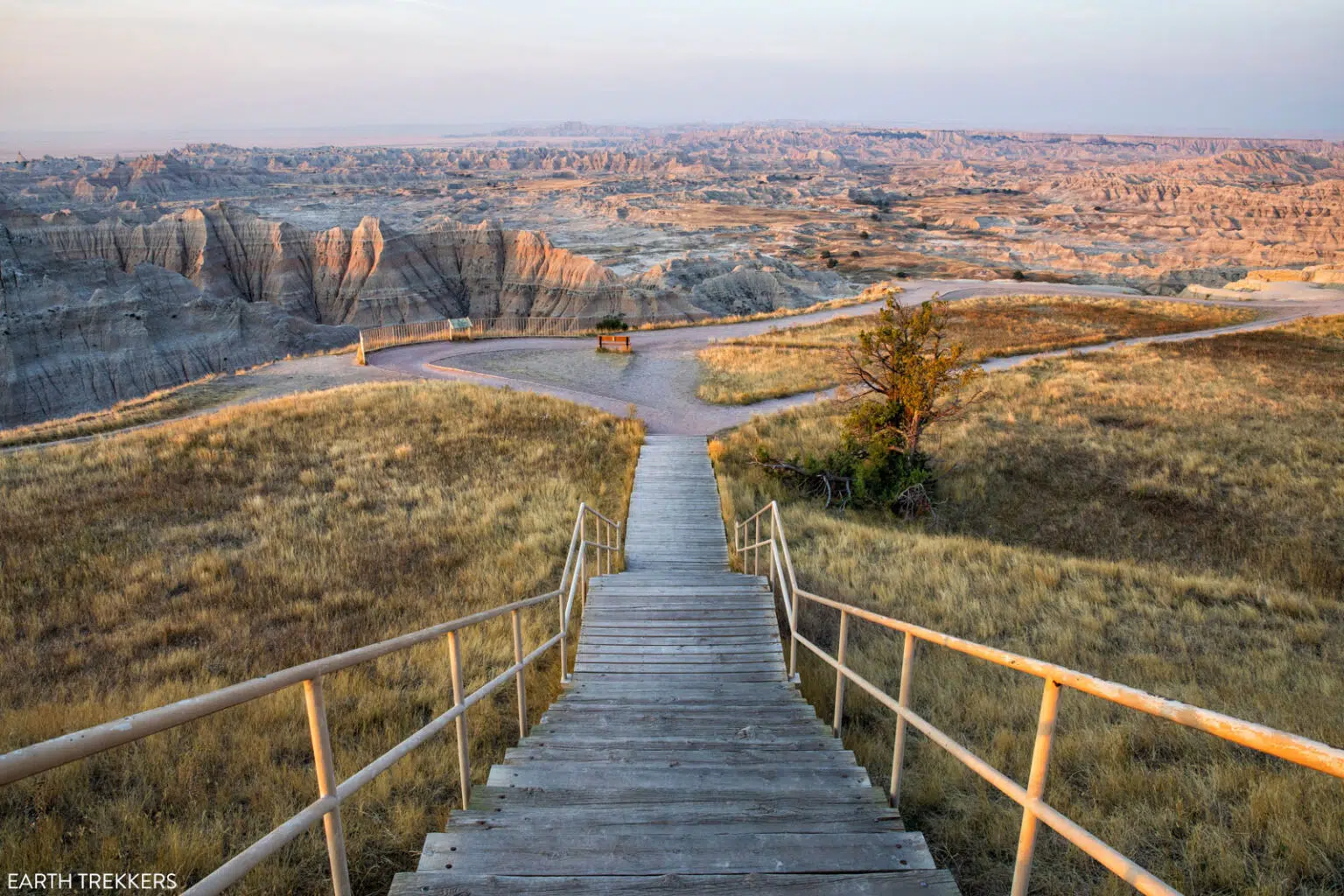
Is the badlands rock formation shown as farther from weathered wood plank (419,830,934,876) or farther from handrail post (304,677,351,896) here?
handrail post (304,677,351,896)

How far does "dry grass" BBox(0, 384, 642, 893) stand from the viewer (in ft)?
15.2

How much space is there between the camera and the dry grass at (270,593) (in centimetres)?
462

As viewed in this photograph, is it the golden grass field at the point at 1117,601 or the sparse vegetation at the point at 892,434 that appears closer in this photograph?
the golden grass field at the point at 1117,601

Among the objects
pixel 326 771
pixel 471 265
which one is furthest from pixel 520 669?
pixel 471 265

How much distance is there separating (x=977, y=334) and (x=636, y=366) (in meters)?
17.6

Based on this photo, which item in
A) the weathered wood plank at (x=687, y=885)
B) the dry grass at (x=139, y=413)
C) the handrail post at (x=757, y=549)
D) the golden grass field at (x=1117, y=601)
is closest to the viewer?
the weathered wood plank at (x=687, y=885)

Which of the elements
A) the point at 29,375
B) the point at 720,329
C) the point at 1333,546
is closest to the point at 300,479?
the point at 1333,546

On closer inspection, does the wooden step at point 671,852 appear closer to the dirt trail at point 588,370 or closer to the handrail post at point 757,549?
the handrail post at point 757,549

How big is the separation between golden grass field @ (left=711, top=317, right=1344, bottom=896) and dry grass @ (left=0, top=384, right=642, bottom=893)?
347cm

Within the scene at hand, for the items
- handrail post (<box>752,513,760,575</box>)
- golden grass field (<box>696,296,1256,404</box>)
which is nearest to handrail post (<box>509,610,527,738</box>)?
handrail post (<box>752,513,760,575</box>)

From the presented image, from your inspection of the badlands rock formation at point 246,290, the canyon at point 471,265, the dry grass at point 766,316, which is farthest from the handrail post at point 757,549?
the badlands rock formation at point 246,290

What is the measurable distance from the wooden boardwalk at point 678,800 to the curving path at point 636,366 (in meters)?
12.9

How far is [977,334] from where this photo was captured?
35.4m

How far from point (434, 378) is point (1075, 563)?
861 inches
